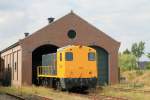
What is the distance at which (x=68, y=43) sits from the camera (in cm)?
5000

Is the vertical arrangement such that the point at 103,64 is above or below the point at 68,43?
below

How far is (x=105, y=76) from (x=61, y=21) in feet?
27.3

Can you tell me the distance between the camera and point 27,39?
158ft

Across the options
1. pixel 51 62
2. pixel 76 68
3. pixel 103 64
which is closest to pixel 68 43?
pixel 103 64

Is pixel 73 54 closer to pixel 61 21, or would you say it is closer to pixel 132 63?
pixel 61 21

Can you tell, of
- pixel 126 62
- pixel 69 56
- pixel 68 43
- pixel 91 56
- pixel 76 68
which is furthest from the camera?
pixel 126 62

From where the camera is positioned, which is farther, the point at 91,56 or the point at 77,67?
the point at 91,56

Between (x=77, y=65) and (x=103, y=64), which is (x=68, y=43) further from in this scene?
(x=77, y=65)

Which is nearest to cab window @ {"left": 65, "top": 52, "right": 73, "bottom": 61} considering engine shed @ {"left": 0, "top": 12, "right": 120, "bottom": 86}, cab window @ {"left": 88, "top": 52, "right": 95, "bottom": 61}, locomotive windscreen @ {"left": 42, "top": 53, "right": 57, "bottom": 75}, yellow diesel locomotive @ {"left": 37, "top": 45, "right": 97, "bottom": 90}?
yellow diesel locomotive @ {"left": 37, "top": 45, "right": 97, "bottom": 90}

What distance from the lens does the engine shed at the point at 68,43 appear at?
48.1 metres

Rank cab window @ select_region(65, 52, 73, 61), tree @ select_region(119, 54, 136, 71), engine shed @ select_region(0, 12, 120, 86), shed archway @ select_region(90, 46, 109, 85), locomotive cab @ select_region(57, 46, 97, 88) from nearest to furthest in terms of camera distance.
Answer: locomotive cab @ select_region(57, 46, 97, 88)
cab window @ select_region(65, 52, 73, 61)
engine shed @ select_region(0, 12, 120, 86)
shed archway @ select_region(90, 46, 109, 85)
tree @ select_region(119, 54, 136, 71)

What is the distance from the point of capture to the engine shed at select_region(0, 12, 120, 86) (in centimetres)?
4812

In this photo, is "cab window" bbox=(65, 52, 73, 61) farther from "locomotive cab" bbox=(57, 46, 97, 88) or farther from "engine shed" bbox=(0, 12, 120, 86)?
"engine shed" bbox=(0, 12, 120, 86)

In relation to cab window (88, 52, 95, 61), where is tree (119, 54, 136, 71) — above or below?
above
